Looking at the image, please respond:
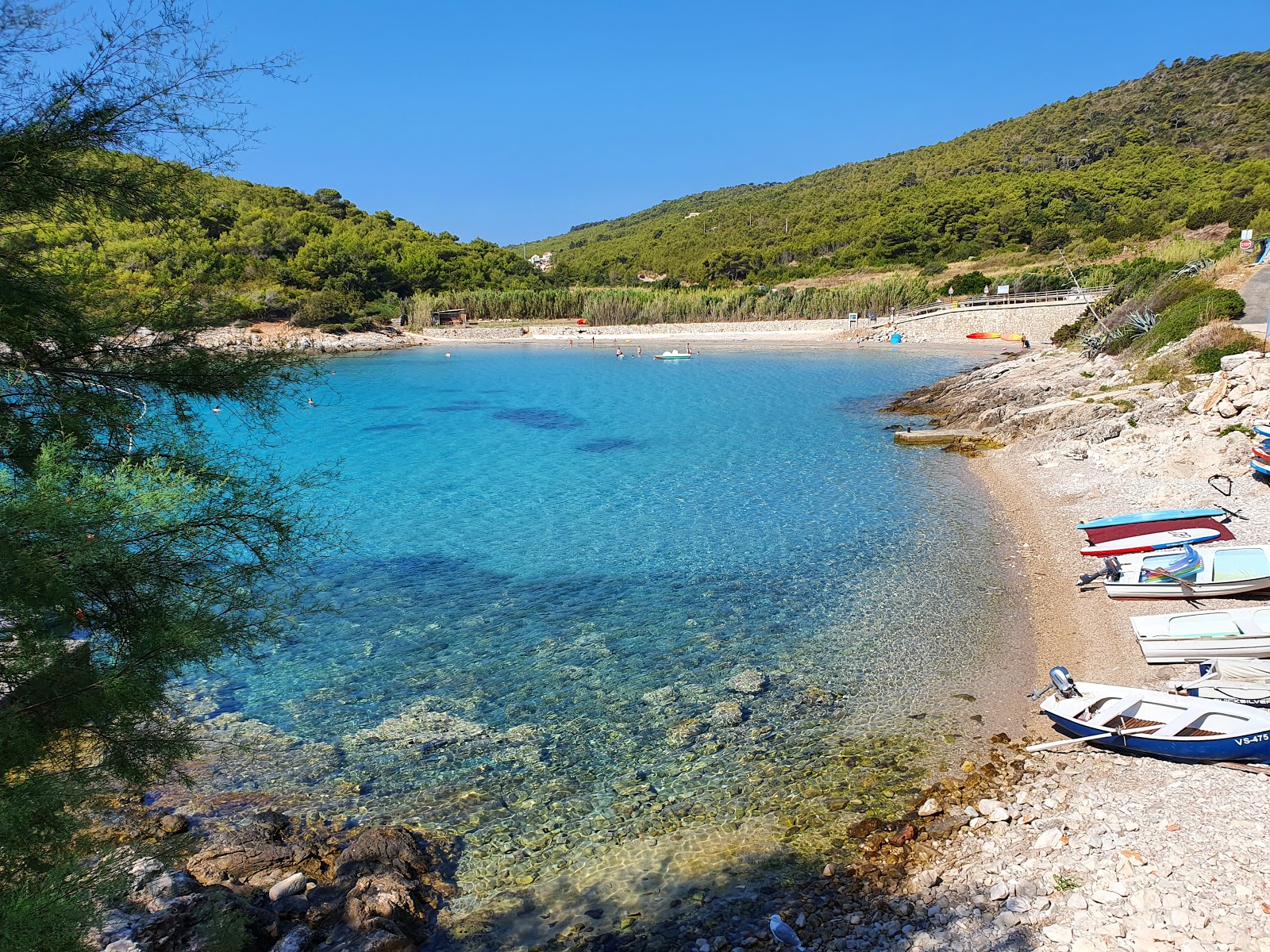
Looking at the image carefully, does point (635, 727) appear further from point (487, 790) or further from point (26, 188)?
point (26, 188)

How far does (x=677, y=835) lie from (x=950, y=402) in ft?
82.6

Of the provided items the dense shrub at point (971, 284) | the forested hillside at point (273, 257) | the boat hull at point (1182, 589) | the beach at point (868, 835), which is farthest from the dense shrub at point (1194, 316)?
the dense shrub at point (971, 284)

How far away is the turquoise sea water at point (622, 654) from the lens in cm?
712

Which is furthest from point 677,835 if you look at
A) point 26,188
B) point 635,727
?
point 26,188

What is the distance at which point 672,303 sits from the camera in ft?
242

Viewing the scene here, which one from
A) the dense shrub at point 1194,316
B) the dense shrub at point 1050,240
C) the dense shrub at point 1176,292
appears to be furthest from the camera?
the dense shrub at point 1050,240

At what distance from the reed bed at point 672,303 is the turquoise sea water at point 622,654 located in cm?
4725

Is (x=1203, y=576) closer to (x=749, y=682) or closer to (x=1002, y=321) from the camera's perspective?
(x=749, y=682)

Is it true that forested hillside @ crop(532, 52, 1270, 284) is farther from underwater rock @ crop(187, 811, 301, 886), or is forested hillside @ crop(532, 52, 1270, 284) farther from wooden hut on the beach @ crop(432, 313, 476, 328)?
underwater rock @ crop(187, 811, 301, 886)

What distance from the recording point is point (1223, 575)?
972cm

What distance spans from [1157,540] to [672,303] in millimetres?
65271

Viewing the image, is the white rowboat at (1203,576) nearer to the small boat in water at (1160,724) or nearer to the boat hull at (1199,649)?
the boat hull at (1199,649)

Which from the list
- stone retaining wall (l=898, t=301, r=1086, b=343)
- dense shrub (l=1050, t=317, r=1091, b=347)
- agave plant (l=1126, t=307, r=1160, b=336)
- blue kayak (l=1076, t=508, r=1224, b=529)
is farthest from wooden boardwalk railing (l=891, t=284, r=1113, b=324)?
blue kayak (l=1076, t=508, r=1224, b=529)

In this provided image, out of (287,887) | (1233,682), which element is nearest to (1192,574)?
(1233,682)
